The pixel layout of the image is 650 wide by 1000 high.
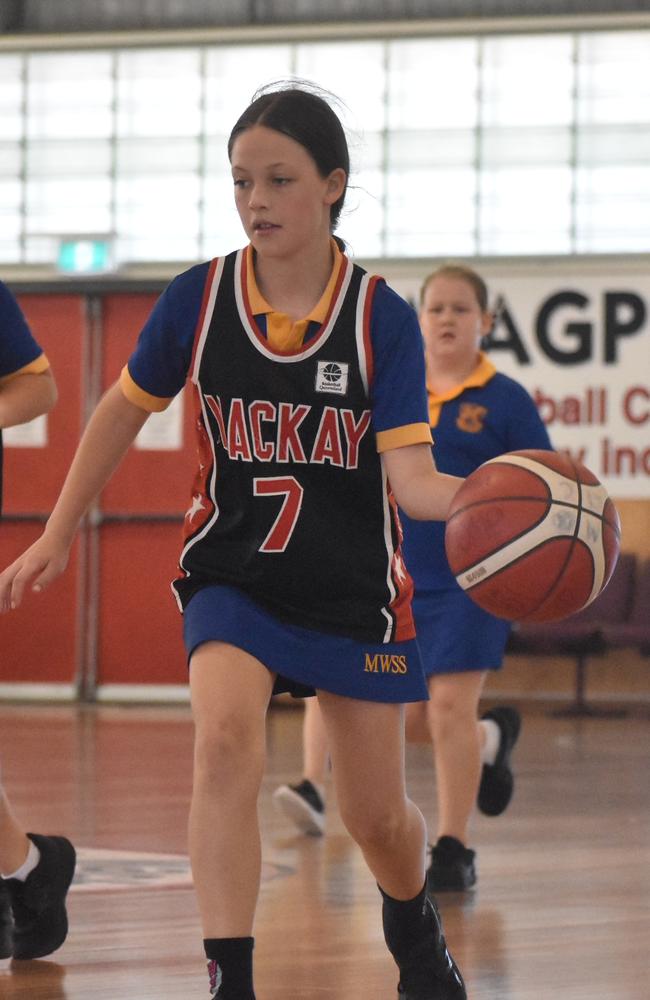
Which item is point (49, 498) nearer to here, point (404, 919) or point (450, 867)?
point (450, 867)

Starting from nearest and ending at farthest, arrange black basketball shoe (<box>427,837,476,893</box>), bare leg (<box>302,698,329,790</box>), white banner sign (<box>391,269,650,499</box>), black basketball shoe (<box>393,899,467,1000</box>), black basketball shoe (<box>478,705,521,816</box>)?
black basketball shoe (<box>393,899,467,1000</box>)
black basketball shoe (<box>427,837,476,893</box>)
black basketball shoe (<box>478,705,521,816</box>)
bare leg (<box>302,698,329,790</box>)
white banner sign (<box>391,269,650,499</box>)

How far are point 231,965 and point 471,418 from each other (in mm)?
2233

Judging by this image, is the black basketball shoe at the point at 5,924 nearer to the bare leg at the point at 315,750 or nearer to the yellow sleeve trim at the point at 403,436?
the yellow sleeve trim at the point at 403,436

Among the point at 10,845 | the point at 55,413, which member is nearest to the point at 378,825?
the point at 10,845

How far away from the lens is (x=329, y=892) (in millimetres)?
4184

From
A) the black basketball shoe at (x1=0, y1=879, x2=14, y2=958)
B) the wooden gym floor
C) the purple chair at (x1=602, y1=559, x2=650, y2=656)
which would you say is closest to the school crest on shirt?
the wooden gym floor

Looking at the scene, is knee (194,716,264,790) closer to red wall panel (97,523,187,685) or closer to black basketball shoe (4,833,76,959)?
black basketball shoe (4,833,76,959)

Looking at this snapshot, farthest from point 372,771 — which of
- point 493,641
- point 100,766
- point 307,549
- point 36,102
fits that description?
point 36,102

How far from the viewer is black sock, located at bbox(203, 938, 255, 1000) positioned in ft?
7.80

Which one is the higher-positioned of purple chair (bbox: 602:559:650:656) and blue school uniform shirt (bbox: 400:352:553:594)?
blue school uniform shirt (bbox: 400:352:553:594)

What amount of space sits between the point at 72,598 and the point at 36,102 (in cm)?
333

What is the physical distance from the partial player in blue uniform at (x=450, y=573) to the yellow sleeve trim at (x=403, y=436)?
5.66 ft

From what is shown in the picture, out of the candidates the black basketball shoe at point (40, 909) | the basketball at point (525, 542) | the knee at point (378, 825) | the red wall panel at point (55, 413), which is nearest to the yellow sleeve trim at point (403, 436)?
the basketball at point (525, 542)

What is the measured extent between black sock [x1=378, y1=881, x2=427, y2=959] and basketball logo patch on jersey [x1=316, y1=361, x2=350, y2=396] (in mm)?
846
